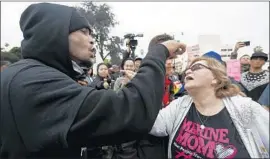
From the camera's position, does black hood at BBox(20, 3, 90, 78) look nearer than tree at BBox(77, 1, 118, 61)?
Yes

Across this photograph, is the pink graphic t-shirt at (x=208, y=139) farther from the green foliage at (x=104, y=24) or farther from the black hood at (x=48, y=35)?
the green foliage at (x=104, y=24)

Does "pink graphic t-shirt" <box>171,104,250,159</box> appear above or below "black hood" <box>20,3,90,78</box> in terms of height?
below

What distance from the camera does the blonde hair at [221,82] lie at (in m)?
2.64

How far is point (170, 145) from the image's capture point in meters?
2.46

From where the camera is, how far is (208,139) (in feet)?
7.61

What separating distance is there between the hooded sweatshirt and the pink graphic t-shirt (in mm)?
1122

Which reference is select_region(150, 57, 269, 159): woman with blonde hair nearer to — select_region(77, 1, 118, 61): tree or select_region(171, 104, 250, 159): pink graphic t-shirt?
select_region(171, 104, 250, 159): pink graphic t-shirt

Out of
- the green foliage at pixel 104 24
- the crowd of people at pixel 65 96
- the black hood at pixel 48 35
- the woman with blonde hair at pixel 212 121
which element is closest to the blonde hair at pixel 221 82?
the woman with blonde hair at pixel 212 121

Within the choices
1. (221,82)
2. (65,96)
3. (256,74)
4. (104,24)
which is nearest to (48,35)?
(65,96)

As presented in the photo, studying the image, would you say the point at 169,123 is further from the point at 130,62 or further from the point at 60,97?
the point at 130,62

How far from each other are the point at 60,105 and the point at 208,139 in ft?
4.55

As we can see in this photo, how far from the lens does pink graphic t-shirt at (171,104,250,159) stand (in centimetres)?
223

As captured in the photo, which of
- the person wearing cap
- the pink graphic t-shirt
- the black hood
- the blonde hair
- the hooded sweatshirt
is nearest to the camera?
the hooded sweatshirt

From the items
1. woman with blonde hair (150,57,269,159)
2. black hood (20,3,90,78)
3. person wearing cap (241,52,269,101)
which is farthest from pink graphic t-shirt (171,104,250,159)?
person wearing cap (241,52,269,101)
